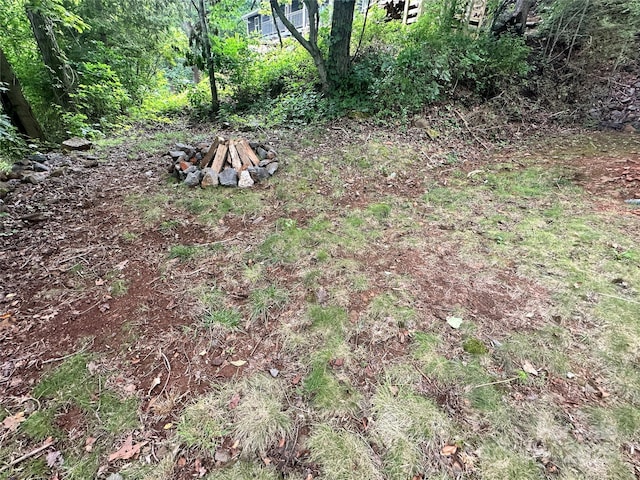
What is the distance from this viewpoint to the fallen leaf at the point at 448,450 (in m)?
1.44

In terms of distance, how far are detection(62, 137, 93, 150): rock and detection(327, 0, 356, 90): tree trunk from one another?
16.0 ft

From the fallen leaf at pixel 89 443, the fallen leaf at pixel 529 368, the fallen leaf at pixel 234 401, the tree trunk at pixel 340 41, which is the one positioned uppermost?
the tree trunk at pixel 340 41

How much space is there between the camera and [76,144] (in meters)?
5.68

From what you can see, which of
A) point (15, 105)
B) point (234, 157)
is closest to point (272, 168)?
point (234, 157)

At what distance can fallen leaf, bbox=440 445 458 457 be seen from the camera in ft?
4.72

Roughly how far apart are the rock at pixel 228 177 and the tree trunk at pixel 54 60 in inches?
211

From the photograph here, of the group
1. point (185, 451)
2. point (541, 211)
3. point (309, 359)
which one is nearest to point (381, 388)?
point (309, 359)

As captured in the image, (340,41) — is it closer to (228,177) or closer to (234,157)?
(234,157)

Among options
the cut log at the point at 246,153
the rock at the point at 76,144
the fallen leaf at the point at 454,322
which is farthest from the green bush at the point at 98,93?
the fallen leaf at the point at 454,322

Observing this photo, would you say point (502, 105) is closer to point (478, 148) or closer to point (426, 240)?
point (478, 148)

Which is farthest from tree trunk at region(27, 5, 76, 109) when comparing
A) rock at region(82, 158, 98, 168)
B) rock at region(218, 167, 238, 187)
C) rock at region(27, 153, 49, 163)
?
rock at region(218, 167, 238, 187)

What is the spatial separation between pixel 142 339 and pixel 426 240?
2.52 metres

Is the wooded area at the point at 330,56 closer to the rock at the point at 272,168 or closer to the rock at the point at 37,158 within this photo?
the rock at the point at 37,158

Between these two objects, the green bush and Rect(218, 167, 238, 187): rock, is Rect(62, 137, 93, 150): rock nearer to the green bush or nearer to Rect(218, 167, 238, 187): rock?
the green bush
